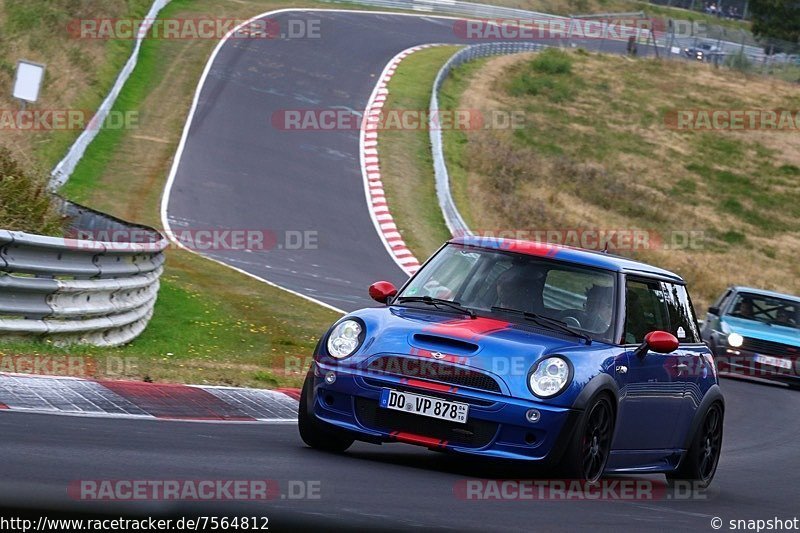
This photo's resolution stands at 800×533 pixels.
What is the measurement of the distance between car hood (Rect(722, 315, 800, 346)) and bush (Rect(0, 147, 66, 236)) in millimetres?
10683

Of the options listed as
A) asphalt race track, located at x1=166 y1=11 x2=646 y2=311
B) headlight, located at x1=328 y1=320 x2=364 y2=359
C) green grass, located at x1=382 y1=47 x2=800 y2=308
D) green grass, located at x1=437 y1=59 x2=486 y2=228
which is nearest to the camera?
headlight, located at x1=328 y1=320 x2=364 y2=359

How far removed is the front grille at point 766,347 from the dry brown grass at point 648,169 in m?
13.2

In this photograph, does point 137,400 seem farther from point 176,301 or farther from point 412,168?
point 412,168

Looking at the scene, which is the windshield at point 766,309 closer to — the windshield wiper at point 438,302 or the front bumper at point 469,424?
the windshield wiper at point 438,302

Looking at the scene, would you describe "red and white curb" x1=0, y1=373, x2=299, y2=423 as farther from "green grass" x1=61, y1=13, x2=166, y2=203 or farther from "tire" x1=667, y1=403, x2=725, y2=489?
"green grass" x1=61, y1=13, x2=166, y2=203

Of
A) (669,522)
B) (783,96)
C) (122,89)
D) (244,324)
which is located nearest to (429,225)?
(122,89)

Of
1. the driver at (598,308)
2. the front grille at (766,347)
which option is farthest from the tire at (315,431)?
the front grille at (766,347)

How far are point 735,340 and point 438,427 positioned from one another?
44.8 ft

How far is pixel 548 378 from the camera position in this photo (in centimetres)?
823

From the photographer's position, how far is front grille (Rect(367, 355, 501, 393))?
8.23m

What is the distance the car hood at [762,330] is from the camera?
21109 millimetres

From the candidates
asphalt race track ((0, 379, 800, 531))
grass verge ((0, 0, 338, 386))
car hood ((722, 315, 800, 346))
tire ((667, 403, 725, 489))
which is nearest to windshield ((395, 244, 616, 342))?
asphalt race track ((0, 379, 800, 531))

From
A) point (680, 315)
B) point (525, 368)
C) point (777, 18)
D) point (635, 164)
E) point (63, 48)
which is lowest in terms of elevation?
point (635, 164)

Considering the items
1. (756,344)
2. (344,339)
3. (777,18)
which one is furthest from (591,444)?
(777,18)
